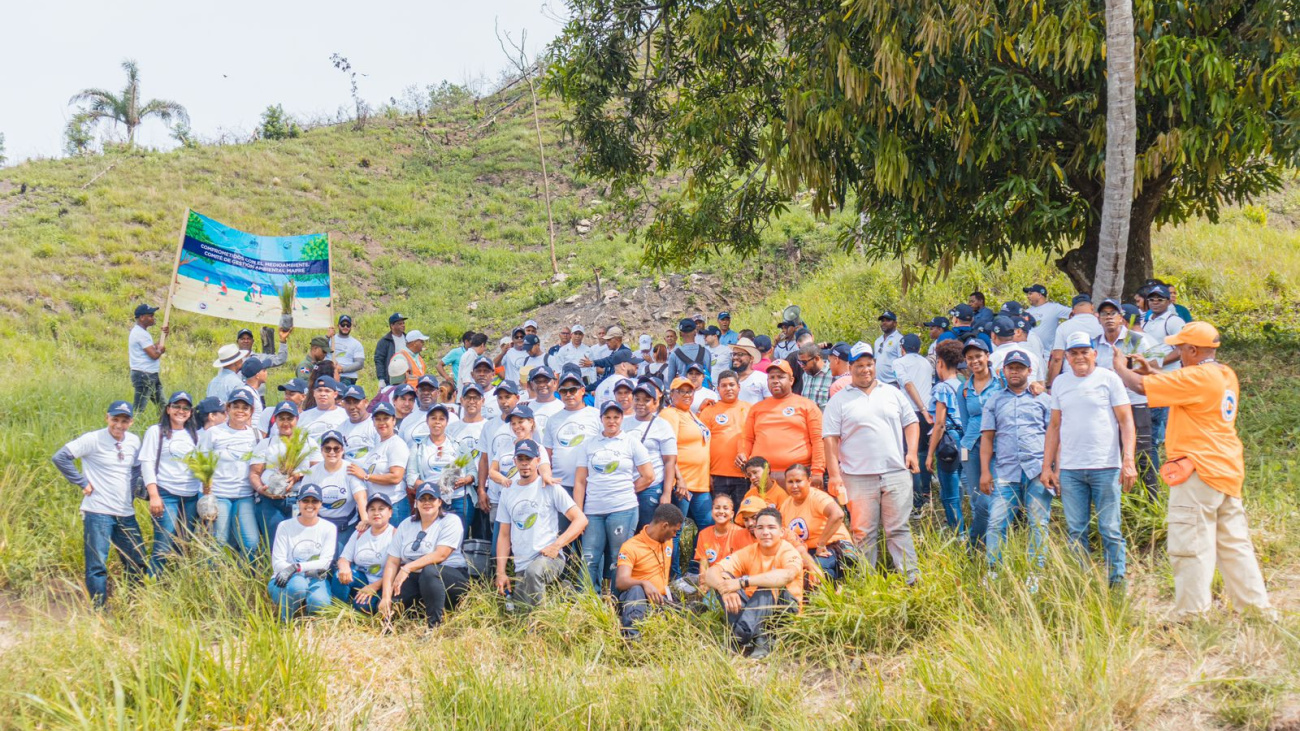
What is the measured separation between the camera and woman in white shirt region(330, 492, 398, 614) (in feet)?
24.1

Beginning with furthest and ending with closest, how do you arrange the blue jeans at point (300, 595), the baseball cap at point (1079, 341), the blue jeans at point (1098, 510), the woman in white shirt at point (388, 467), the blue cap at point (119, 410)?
the woman in white shirt at point (388, 467)
the blue cap at point (119, 410)
the blue jeans at point (300, 595)
the baseball cap at point (1079, 341)
the blue jeans at point (1098, 510)

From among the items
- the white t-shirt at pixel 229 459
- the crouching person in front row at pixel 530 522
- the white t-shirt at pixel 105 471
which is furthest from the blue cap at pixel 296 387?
the crouching person in front row at pixel 530 522

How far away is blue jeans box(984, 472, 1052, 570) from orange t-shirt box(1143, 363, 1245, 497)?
1.14 m

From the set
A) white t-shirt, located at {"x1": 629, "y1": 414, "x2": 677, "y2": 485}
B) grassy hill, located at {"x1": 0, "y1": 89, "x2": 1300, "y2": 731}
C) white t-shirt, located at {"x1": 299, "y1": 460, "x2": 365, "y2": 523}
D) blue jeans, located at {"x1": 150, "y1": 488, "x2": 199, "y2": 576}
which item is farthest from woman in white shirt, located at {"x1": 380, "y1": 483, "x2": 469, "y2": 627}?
blue jeans, located at {"x1": 150, "y1": 488, "x2": 199, "y2": 576}

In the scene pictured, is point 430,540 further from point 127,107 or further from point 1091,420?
point 127,107

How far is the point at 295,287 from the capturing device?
13133 millimetres

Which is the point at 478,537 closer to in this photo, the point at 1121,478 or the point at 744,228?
the point at 1121,478

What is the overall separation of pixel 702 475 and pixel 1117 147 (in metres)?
4.92

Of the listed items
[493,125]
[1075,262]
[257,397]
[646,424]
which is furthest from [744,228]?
[493,125]

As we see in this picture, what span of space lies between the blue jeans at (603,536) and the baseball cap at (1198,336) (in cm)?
411

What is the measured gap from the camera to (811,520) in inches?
271

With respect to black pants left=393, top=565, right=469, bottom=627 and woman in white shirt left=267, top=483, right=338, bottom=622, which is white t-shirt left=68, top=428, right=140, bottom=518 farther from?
black pants left=393, top=565, right=469, bottom=627

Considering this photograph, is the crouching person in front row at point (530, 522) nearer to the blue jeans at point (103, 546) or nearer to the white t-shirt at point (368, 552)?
the white t-shirt at point (368, 552)

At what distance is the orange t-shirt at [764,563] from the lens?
20.7ft
